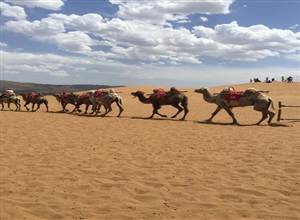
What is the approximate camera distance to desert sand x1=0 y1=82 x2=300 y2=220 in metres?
4.83

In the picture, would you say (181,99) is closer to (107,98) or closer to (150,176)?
(107,98)

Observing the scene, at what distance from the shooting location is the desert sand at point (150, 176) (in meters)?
4.83

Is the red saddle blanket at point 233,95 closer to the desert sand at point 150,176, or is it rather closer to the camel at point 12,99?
the desert sand at point 150,176

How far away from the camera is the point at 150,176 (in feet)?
20.9

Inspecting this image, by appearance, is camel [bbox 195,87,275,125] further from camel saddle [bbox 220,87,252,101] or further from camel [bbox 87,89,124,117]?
camel [bbox 87,89,124,117]

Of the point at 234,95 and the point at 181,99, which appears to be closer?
the point at 234,95

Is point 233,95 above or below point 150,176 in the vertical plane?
above

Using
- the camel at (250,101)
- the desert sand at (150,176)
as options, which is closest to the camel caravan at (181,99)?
the camel at (250,101)

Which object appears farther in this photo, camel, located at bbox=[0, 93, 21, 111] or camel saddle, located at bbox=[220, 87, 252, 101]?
camel, located at bbox=[0, 93, 21, 111]

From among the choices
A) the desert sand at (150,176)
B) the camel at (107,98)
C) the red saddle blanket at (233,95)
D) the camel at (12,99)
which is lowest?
the desert sand at (150,176)

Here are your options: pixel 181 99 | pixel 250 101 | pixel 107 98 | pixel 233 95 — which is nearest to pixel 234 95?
pixel 233 95

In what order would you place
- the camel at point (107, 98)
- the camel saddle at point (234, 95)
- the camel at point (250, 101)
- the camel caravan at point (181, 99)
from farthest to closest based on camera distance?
the camel at point (107, 98)
the camel saddle at point (234, 95)
the camel caravan at point (181, 99)
the camel at point (250, 101)

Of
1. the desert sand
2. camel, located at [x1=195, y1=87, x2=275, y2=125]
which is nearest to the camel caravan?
camel, located at [x1=195, y1=87, x2=275, y2=125]

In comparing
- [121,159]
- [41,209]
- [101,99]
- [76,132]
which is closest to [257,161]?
[121,159]
